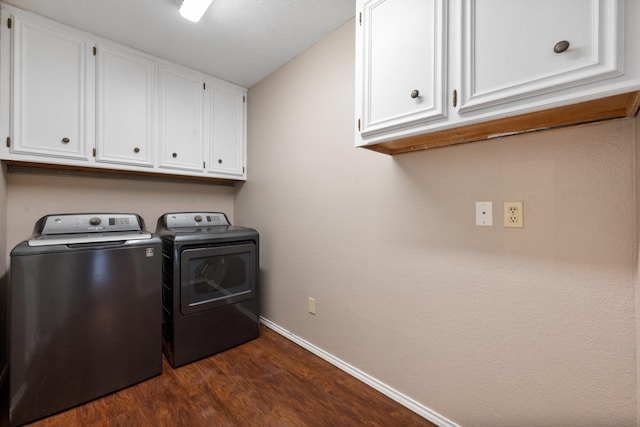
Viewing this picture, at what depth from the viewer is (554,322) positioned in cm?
107

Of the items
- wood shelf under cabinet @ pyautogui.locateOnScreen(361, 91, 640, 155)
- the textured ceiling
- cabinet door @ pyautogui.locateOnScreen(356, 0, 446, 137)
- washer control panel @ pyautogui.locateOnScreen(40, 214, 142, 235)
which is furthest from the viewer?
washer control panel @ pyautogui.locateOnScreen(40, 214, 142, 235)

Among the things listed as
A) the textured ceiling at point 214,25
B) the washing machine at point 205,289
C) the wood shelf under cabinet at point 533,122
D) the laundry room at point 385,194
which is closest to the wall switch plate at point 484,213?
the laundry room at point 385,194

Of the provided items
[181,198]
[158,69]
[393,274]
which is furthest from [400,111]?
[181,198]

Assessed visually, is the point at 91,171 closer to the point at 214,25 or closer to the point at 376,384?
the point at 214,25

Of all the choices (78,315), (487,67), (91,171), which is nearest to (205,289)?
(78,315)

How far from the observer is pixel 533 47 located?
34.3 inches

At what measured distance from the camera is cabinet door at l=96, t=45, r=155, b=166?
1987mm

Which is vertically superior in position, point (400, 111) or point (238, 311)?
point (400, 111)

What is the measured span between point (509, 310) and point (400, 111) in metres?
0.99

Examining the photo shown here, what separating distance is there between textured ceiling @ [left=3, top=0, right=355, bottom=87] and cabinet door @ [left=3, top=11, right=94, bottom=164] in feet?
0.48

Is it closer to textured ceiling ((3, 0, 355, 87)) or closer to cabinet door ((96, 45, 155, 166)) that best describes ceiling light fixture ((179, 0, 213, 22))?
textured ceiling ((3, 0, 355, 87))

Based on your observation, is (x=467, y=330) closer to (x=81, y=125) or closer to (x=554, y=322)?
(x=554, y=322)

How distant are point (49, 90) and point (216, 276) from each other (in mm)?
1667

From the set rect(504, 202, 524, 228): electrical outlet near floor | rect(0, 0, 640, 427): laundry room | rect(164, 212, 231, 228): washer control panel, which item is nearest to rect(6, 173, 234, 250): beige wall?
rect(0, 0, 640, 427): laundry room
